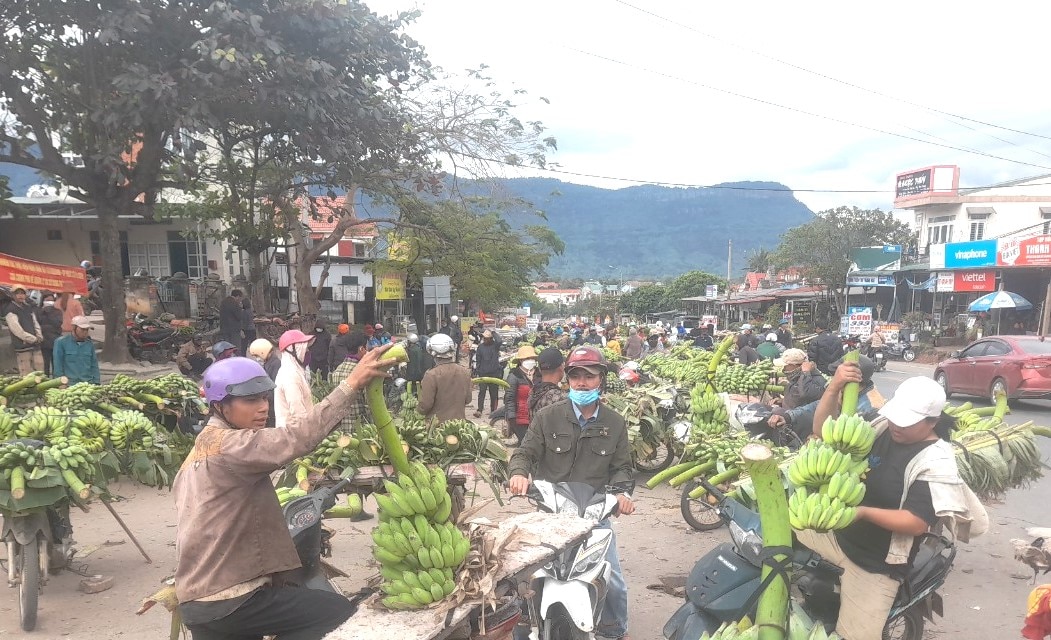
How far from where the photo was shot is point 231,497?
2340mm

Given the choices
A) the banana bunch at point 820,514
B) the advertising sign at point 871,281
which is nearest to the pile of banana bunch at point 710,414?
the banana bunch at point 820,514

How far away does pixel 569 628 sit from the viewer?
3225mm

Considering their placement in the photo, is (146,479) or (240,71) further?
(240,71)

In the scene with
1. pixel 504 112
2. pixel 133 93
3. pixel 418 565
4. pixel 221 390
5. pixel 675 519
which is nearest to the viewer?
pixel 221 390

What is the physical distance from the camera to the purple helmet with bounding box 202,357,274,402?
242 centimetres

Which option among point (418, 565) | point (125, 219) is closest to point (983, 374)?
point (418, 565)

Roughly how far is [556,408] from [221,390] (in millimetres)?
2015

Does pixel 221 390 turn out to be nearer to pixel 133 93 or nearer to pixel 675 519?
pixel 675 519

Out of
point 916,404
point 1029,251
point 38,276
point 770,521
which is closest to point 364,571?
point 770,521

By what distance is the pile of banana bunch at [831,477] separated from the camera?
2.32 meters

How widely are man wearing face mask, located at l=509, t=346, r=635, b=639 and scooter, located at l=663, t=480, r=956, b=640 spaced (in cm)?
61

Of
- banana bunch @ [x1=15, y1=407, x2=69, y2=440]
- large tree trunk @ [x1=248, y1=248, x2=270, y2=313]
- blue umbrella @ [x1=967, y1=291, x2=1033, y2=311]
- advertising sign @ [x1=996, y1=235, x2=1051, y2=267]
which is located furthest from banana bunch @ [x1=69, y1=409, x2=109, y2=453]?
advertising sign @ [x1=996, y1=235, x2=1051, y2=267]

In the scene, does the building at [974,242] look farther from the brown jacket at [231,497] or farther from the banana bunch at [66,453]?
the banana bunch at [66,453]

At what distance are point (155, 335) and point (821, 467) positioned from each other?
16.1 m
